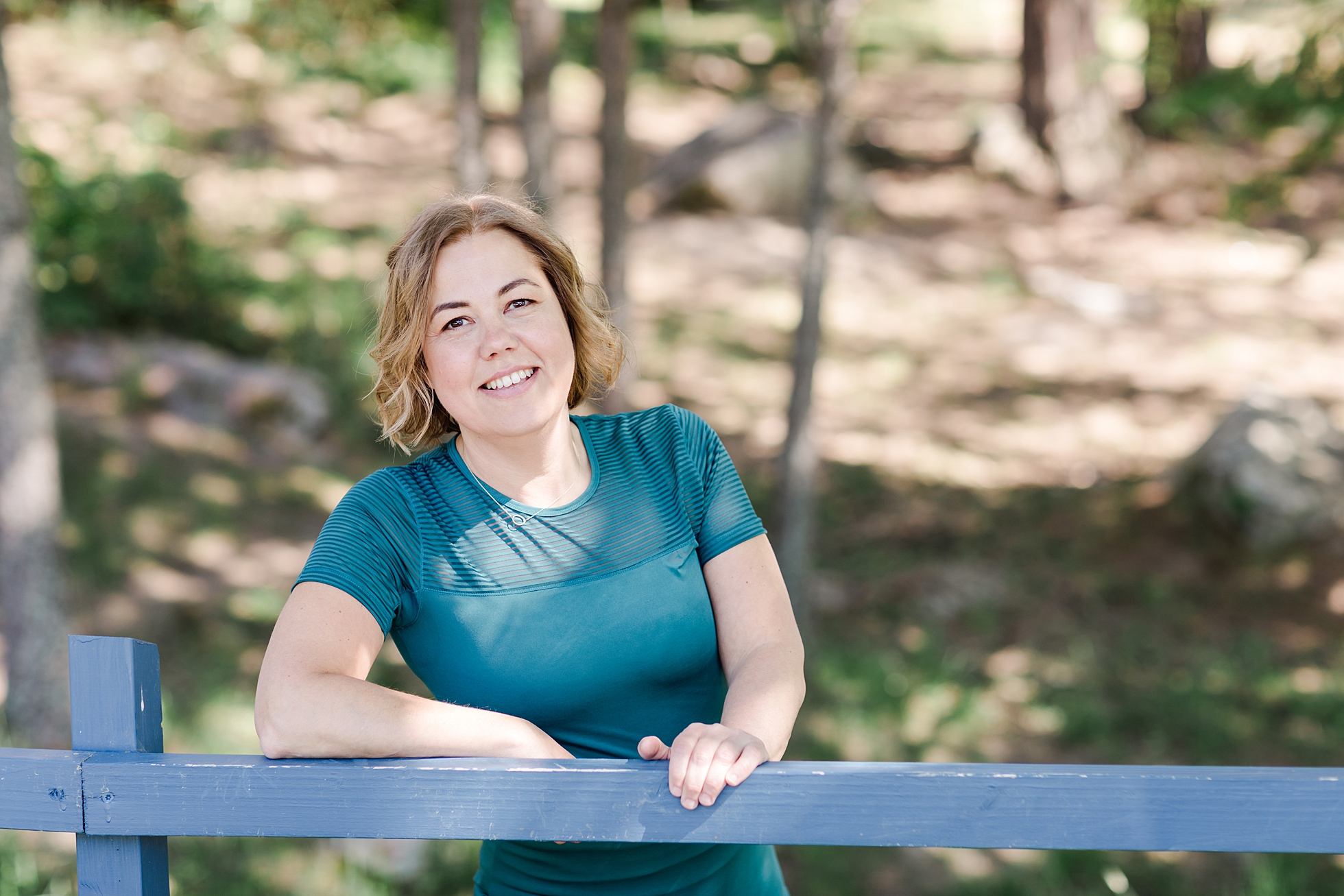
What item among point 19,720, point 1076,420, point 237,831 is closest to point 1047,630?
point 1076,420

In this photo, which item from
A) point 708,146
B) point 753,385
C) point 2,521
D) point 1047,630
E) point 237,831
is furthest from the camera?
point 708,146

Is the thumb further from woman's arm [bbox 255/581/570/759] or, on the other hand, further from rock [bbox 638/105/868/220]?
rock [bbox 638/105/868/220]

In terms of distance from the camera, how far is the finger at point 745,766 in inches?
53.1

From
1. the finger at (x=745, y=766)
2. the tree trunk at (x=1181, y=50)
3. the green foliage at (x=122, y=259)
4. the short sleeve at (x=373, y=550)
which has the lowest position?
the green foliage at (x=122, y=259)

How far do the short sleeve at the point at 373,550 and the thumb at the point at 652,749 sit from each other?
0.42 metres

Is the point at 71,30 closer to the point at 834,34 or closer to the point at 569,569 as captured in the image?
the point at 834,34

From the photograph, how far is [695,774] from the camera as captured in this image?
1.33 m

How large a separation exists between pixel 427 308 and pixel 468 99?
309 inches

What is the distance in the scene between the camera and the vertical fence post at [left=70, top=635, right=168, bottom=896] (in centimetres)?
142

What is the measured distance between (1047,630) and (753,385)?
149 inches

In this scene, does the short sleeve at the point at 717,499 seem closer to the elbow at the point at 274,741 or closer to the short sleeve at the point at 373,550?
the short sleeve at the point at 373,550

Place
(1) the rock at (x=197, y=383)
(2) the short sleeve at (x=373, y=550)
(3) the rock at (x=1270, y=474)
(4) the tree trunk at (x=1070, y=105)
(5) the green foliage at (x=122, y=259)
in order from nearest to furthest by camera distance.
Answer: (2) the short sleeve at (x=373, y=550), (3) the rock at (x=1270, y=474), (1) the rock at (x=197, y=383), (5) the green foliage at (x=122, y=259), (4) the tree trunk at (x=1070, y=105)

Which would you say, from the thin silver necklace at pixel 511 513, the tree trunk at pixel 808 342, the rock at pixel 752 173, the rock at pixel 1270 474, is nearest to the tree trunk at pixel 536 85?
the tree trunk at pixel 808 342

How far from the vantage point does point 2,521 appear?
15.1ft
